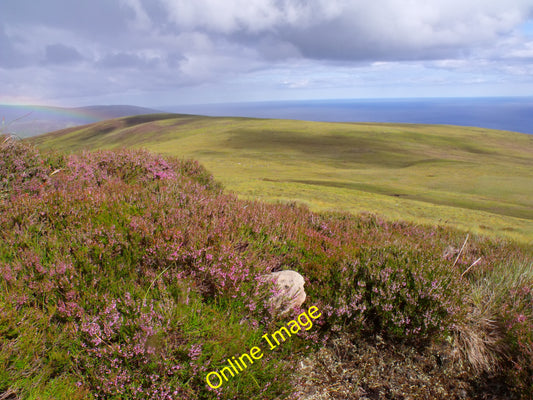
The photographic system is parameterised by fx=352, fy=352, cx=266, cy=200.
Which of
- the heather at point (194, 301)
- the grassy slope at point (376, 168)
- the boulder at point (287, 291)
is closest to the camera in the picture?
the heather at point (194, 301)

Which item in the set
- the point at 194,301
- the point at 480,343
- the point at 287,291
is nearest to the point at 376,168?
the point at 480,343

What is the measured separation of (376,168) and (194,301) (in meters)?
53.3

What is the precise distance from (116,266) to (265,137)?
8114 centimetres

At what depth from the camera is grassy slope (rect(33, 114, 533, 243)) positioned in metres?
20.6

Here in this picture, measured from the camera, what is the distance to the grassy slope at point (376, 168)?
20.6 meters

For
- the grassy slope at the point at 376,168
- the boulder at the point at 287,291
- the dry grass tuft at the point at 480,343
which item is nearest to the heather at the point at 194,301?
the dry grass tuft at the point at 480,343

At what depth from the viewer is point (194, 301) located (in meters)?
3.60

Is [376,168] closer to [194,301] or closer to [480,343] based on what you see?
[480,343]

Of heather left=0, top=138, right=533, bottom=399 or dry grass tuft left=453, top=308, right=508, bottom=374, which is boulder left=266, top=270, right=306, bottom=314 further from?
dry grass tuft left=453, top=308, right=508, bottom=374

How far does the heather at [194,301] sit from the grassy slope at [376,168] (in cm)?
719

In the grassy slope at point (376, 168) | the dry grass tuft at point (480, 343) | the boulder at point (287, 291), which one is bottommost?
the grassy slope at point (376, 168)

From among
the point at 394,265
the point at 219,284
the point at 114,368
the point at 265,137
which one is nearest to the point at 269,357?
the point at 219,284

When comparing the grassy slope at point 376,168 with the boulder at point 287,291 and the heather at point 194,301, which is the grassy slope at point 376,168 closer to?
the heather at point 194,301

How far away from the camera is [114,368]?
296cm
